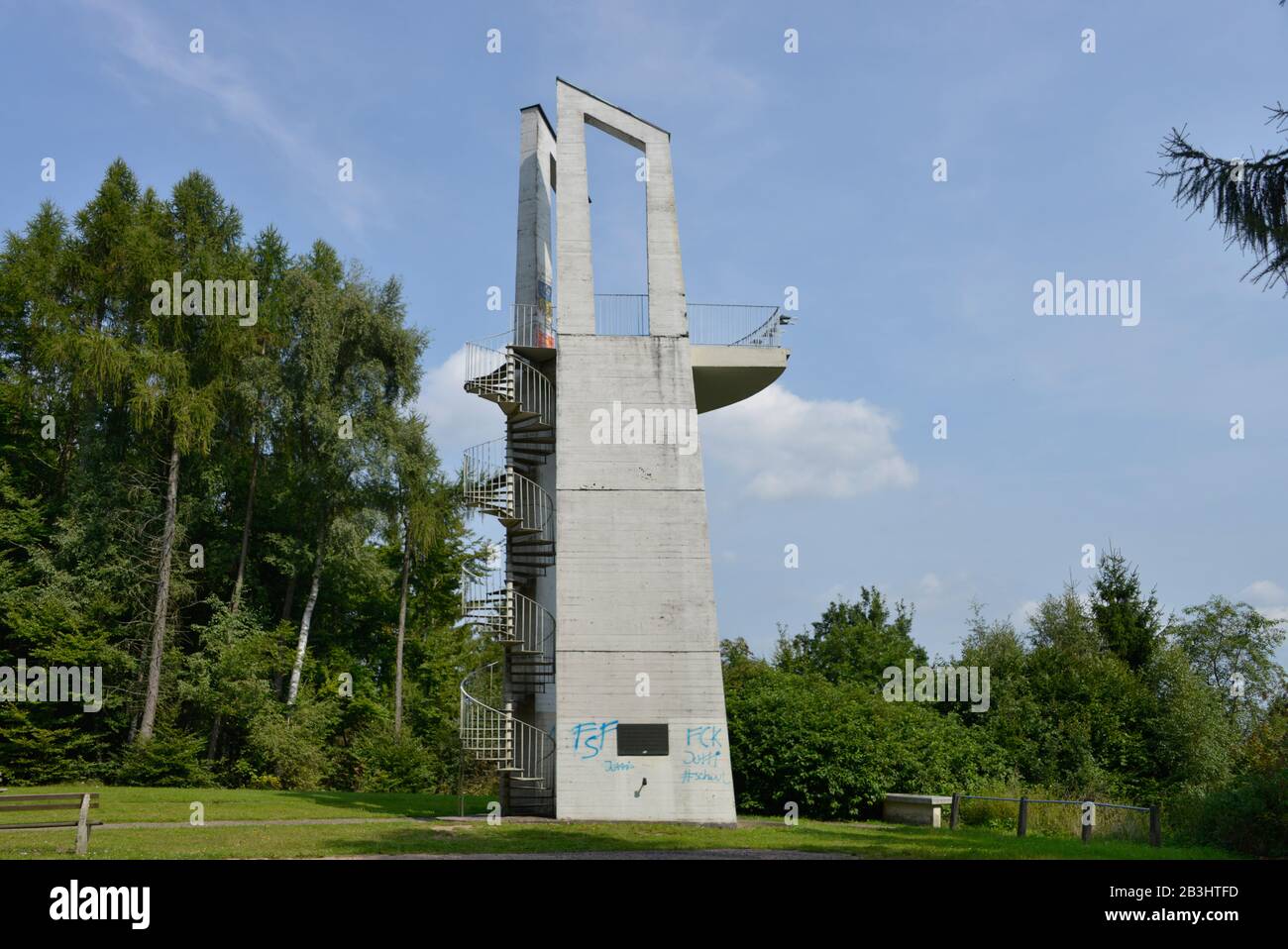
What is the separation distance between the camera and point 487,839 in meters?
15.7

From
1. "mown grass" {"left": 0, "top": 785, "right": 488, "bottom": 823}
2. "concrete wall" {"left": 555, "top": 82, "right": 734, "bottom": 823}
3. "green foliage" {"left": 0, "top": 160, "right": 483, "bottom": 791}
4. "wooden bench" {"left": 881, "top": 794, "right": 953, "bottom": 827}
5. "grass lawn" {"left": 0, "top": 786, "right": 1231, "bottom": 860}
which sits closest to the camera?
"grass lawn" {"left": 0, "top": 786, "right": 1231, "bottom": 860}

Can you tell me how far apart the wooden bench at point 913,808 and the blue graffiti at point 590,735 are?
6.58m

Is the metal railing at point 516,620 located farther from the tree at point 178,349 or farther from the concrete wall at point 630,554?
the tree at point 178,349

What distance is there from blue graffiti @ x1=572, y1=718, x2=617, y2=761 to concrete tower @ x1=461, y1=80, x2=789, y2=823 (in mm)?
27

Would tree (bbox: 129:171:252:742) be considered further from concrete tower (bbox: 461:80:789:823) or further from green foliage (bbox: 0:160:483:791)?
concrete tower (bbox: 461:80:789:823)

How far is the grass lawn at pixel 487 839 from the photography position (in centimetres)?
1373

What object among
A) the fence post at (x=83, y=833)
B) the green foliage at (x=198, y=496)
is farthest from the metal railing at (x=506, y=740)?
the green foliage at (x=198, y=496)

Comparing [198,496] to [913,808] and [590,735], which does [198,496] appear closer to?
[590,735]

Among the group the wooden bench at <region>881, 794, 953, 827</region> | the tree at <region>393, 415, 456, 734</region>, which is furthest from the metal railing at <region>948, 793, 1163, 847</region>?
the tree at <region>393, 415, 456, 734</region>

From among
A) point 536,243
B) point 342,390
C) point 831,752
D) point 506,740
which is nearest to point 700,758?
point 506,740

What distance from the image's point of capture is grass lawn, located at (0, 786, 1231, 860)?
541 inches

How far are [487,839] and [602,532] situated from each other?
6.73 m
